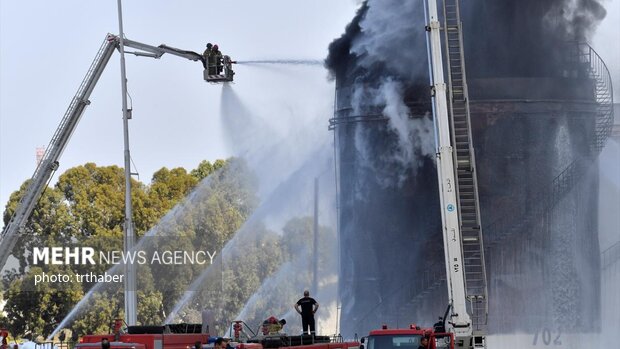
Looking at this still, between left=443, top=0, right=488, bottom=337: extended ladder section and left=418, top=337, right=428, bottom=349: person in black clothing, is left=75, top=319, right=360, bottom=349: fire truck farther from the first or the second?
left=443, top=0, right=488, bottom=337: extended ladder section

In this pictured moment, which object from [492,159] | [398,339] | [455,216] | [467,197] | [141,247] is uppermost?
[492,159]

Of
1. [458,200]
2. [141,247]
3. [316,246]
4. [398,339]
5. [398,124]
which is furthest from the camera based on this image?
[141,247]

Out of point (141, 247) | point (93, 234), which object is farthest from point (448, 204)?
point (93, 234)

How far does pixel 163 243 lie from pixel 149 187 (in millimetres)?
13764

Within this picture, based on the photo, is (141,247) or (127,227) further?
(141,247)

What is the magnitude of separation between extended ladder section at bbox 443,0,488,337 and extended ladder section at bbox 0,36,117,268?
12.2 meters

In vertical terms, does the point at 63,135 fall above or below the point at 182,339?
above

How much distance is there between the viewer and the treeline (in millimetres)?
61438

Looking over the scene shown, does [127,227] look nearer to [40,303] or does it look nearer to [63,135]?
[63,135]

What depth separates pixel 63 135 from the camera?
41.9m

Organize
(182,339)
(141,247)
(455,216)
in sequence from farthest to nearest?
(141,247), (455,216), (182,339)

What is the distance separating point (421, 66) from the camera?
47.2 m

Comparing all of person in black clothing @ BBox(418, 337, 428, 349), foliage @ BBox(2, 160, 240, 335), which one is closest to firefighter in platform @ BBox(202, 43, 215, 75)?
person in black clothing @ BBox(418, 337, 428, 349)

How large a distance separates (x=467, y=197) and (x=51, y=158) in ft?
46.8
